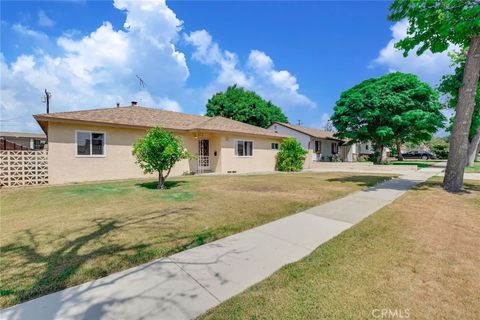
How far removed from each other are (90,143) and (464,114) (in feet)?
53.9

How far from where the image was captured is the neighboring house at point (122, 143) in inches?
453

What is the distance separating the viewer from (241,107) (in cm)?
3291

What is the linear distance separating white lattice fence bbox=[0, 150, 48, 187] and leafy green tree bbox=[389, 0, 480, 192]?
54.6 ft

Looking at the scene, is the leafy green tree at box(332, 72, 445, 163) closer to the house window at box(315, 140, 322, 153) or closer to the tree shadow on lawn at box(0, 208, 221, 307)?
the house window at box(315, 140, 322, 153)

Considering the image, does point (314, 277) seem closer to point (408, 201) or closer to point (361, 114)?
point (408, 201)

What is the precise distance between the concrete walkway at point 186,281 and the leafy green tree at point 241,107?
29.3 metres

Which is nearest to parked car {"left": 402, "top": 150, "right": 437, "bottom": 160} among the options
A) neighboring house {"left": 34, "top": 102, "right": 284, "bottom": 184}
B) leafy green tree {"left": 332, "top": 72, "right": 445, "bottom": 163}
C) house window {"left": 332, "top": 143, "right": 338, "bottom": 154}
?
house window {"left": 332, "top": 143, "right": 338, "bottom": 154}

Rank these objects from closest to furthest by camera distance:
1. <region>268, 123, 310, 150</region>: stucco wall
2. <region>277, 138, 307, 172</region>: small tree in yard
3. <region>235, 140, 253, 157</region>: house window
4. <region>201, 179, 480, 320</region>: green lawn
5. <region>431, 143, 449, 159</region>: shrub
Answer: <region>201, 179, 480, 320</region>: green lawn → <region>235, 140, 253, 157</region>: house window → <region>277, 138, 307, 172</region>: small tree in yard → <region>268, 123, 310, 150</region>: stucco wall → <region>431, 143, 449, 159</region>: shrub

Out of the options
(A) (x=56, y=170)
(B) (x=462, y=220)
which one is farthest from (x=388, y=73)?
(A) (x=56, y=170)

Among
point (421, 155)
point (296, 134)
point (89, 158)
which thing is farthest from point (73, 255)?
point (421, 155)

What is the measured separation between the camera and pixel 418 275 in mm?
2973

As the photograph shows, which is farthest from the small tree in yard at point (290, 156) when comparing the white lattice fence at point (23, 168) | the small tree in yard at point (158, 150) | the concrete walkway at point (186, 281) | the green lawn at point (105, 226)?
the white lattice fence at point (23, 168)

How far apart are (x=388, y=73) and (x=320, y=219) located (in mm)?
24418

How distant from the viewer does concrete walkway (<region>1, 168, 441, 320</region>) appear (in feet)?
7.81
